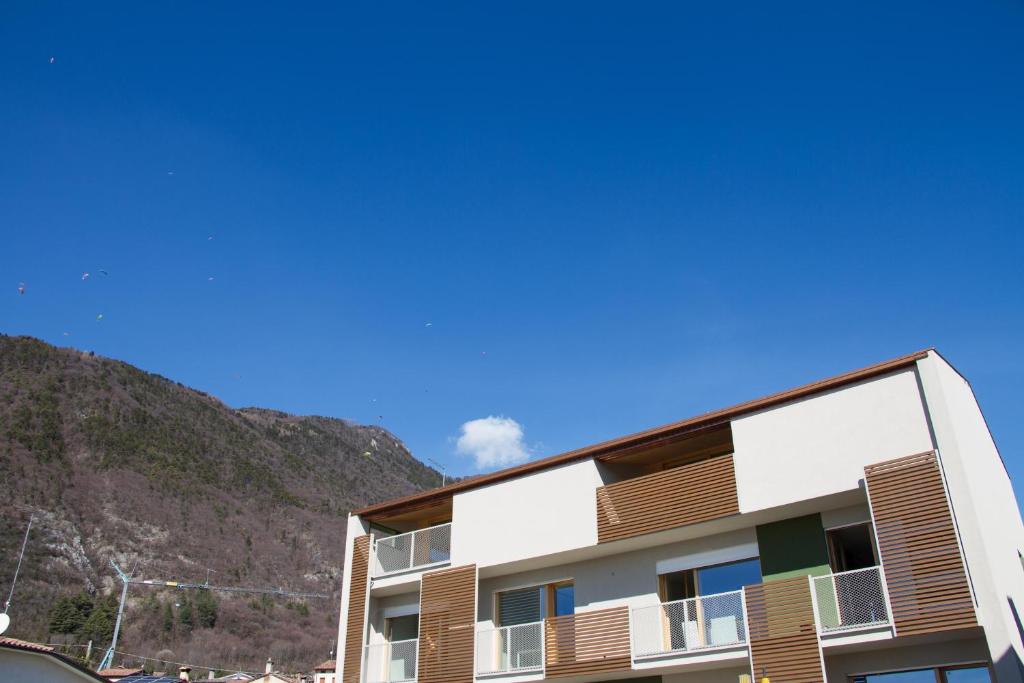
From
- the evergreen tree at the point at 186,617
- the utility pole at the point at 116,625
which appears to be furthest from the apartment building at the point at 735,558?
the evergreen tree at the point at 186,617

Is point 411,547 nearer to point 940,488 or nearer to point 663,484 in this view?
point 663,484

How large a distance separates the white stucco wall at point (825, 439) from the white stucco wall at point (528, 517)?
13.6 feet

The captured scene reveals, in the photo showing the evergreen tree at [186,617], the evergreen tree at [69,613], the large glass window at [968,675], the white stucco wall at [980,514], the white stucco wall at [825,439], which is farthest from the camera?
the evergreen tree at [186,617]

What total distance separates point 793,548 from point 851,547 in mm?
1096

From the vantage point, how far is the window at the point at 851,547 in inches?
705

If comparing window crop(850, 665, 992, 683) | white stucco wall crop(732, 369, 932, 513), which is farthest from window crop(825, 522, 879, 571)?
window crop(850, 665, 992, 683)

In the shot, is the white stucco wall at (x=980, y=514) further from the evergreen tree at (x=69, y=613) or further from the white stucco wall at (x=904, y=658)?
the evergreen tree at (x=69, y=613)

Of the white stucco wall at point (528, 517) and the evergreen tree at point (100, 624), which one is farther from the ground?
the evergreen tree at point (100, 624)

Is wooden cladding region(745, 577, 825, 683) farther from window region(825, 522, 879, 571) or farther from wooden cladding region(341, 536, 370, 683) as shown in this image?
wooden cladding region(341, 536, 370, 683)

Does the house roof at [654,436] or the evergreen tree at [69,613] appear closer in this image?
the house roof at [654,436]

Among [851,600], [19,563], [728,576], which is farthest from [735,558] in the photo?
[19,563]

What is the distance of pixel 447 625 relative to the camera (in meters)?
23.0

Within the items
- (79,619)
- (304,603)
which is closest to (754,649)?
(79,619)

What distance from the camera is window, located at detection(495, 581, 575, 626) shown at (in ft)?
74.2
